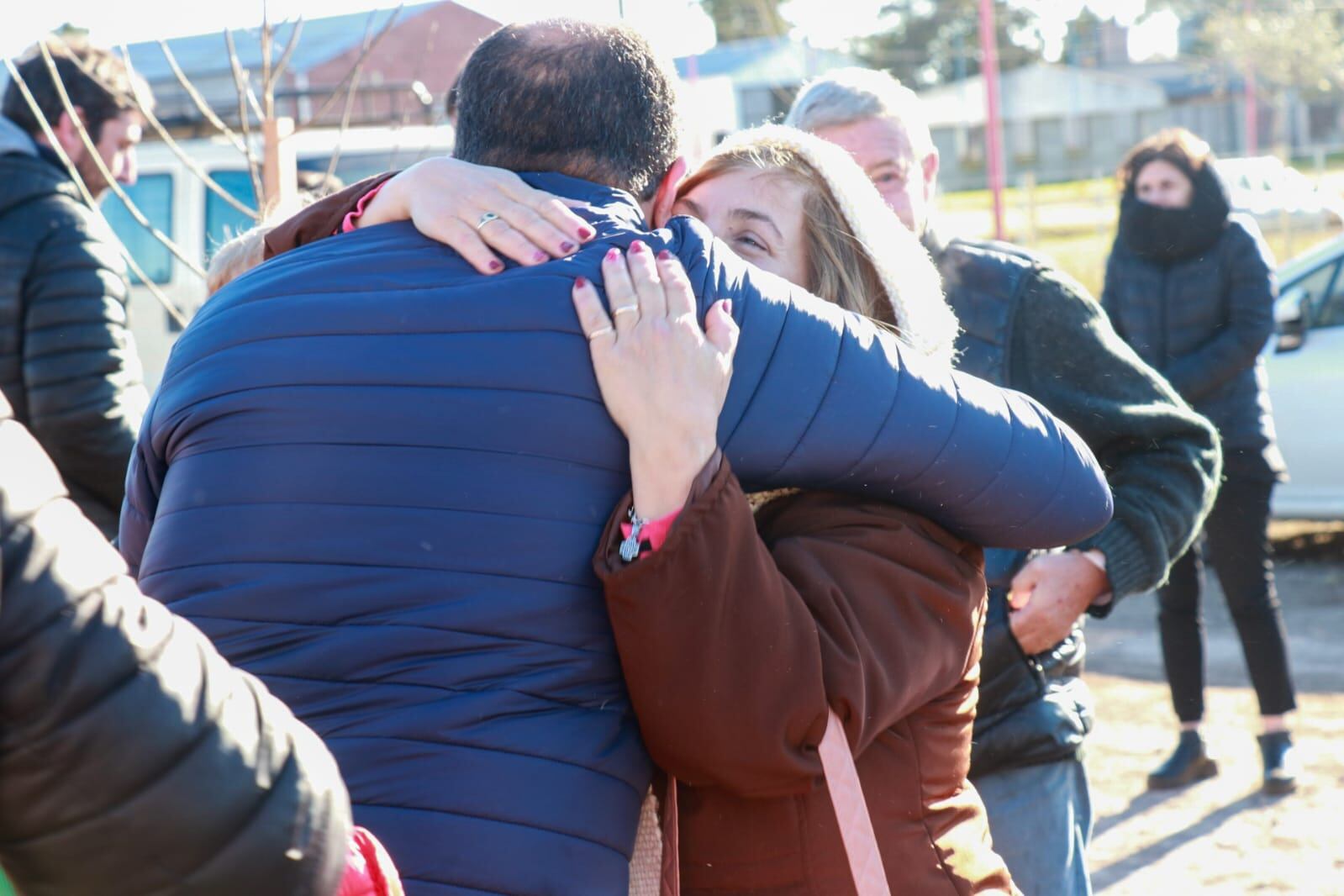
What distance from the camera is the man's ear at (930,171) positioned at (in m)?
3.12

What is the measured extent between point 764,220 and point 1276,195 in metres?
27.5

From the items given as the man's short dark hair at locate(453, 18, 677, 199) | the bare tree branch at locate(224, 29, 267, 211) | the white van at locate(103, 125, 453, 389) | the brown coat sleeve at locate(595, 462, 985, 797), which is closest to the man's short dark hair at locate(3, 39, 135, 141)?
the bare tree branch at locate(224, 29, 267, 211)

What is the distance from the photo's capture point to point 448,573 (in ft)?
4.69

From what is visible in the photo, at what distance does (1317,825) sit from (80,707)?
4.70 meters

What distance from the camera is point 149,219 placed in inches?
340

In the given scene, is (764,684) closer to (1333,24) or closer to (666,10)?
(666,10)

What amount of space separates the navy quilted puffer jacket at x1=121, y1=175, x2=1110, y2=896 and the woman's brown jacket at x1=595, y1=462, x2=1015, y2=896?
45 millimetres

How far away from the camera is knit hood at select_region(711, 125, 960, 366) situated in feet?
6.62

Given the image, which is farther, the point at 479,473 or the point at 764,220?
the point at 764,220

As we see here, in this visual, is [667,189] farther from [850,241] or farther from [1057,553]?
[1057,553]

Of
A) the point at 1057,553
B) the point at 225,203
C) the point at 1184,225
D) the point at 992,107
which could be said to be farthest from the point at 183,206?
the point at 992,107

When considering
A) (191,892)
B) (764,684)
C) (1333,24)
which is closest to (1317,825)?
(764,684)

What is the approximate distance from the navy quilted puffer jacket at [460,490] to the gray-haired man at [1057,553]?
1008 millimetres

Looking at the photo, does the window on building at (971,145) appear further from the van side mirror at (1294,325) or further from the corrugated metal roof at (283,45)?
the corrugated metal roof at (283,45)
